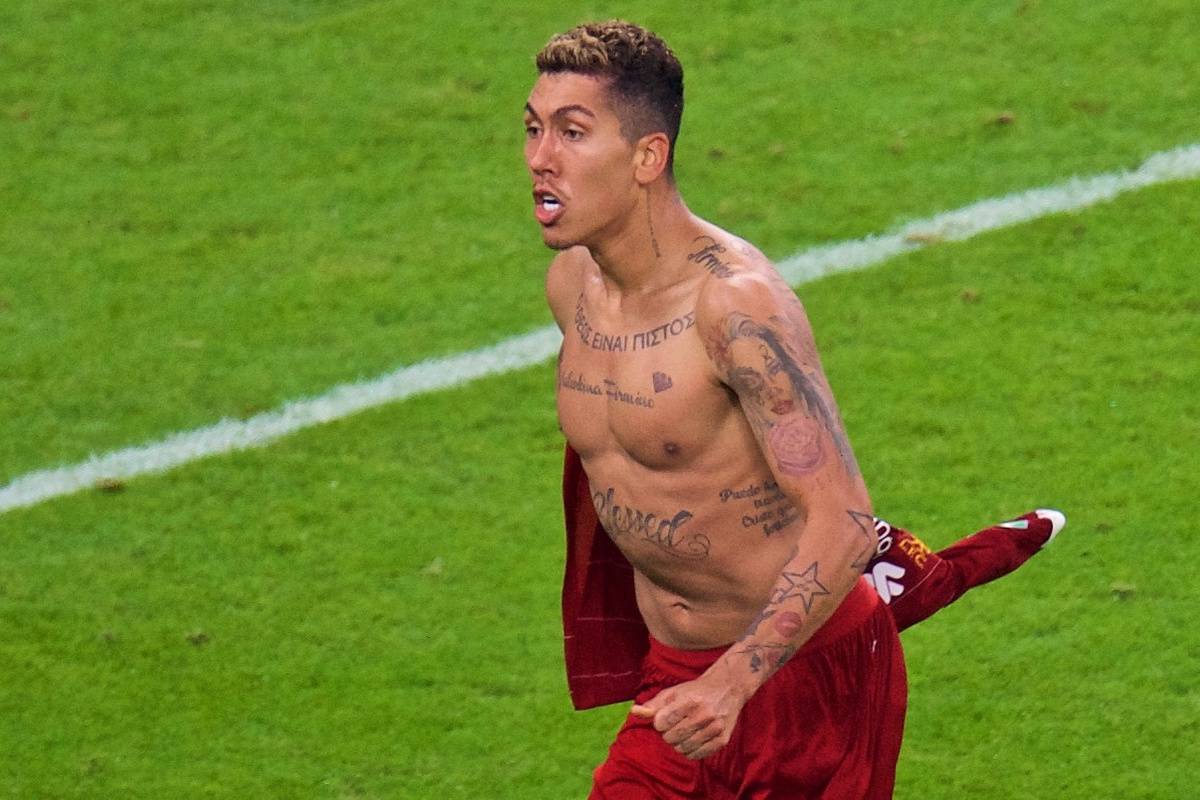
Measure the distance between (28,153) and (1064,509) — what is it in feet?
15.9

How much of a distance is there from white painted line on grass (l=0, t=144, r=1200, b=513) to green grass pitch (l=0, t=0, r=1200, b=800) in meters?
0.08

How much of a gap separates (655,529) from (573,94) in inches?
33.2

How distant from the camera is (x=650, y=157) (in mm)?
4312

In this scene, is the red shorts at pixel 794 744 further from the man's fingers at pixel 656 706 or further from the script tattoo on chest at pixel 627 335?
the script tattoo on chest at pixel 627 335

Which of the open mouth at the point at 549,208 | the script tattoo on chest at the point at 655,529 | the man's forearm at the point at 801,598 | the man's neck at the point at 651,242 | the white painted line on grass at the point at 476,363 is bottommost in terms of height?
the white painted line on grass at the point at 476,363

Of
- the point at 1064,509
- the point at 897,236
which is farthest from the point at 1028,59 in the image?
the point at 1064,509

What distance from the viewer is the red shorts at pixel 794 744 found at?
4.53 metres

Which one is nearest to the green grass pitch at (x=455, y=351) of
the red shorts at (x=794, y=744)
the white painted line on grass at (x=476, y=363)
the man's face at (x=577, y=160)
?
the white painted line on grass at (x=476, y=363)

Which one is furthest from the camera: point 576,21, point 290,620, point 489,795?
point 576,21

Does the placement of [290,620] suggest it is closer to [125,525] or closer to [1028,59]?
[125,525]

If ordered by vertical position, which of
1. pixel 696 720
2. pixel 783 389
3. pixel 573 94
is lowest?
pixel 696 720

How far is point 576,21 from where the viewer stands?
33.3 feet

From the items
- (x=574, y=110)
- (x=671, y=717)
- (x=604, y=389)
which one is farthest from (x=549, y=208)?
(x=671, y=717)

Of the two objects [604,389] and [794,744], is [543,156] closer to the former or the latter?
[604,389]
